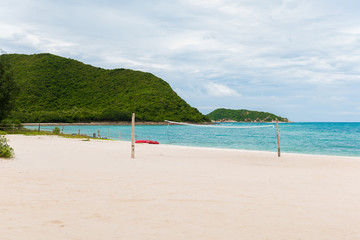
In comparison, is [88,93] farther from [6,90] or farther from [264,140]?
[264,140]

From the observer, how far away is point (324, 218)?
4770 millimetres

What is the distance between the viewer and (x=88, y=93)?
129750 millimetres

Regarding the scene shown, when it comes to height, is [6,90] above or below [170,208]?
above

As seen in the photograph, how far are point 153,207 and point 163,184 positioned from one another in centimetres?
210

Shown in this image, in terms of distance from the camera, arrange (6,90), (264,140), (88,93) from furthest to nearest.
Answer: (88,93)
(264,140)
(6,90)

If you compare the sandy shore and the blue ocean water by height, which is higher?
the sandy shore

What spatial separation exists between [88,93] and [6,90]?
100663mm

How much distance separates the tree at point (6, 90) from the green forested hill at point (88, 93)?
68.7 m

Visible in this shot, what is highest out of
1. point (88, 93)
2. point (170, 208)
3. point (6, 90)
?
point (88, 93)

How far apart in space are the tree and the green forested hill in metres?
68.7

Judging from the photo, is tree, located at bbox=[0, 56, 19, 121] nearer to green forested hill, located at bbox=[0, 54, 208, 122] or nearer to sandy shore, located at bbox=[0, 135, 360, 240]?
sandy shore, located at bbox=[0, 135, 360, 240]

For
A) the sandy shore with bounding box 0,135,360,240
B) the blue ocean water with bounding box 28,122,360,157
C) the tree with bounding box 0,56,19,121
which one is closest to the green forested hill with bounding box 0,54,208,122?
the blue ocean water with bounding box 28,122,360,157

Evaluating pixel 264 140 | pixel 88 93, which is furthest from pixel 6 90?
pixel 88 93

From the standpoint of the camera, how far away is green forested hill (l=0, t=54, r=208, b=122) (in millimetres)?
109606
